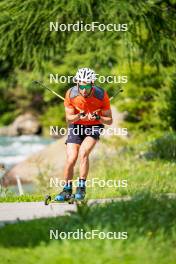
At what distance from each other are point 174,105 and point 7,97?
3235 cm

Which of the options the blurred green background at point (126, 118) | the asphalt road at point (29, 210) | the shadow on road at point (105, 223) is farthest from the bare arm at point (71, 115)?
the shadow on road at point (105, 223)

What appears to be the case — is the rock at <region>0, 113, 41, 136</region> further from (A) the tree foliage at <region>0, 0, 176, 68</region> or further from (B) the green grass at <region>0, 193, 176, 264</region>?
(B) the green grass at <region>0, 193, 176, 264</region>

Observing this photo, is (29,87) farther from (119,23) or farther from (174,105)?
(119,23)

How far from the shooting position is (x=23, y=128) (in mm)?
44500

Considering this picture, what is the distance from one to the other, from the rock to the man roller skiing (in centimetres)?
3504

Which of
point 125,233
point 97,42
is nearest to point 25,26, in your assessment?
point 97,42

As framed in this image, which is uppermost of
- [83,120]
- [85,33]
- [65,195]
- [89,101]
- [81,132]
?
[85,33]

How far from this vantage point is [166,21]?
1498 cm

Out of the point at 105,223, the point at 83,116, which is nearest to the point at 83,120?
the point at 83,116

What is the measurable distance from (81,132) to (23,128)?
35.4m

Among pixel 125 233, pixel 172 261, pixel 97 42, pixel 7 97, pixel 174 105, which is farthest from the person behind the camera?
pixel 7 97

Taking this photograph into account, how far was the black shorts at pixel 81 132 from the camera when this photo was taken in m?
9.26

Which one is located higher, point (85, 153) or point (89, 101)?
point (89, 101)

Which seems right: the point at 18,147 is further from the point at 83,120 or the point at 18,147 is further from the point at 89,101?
the point at 89,101
